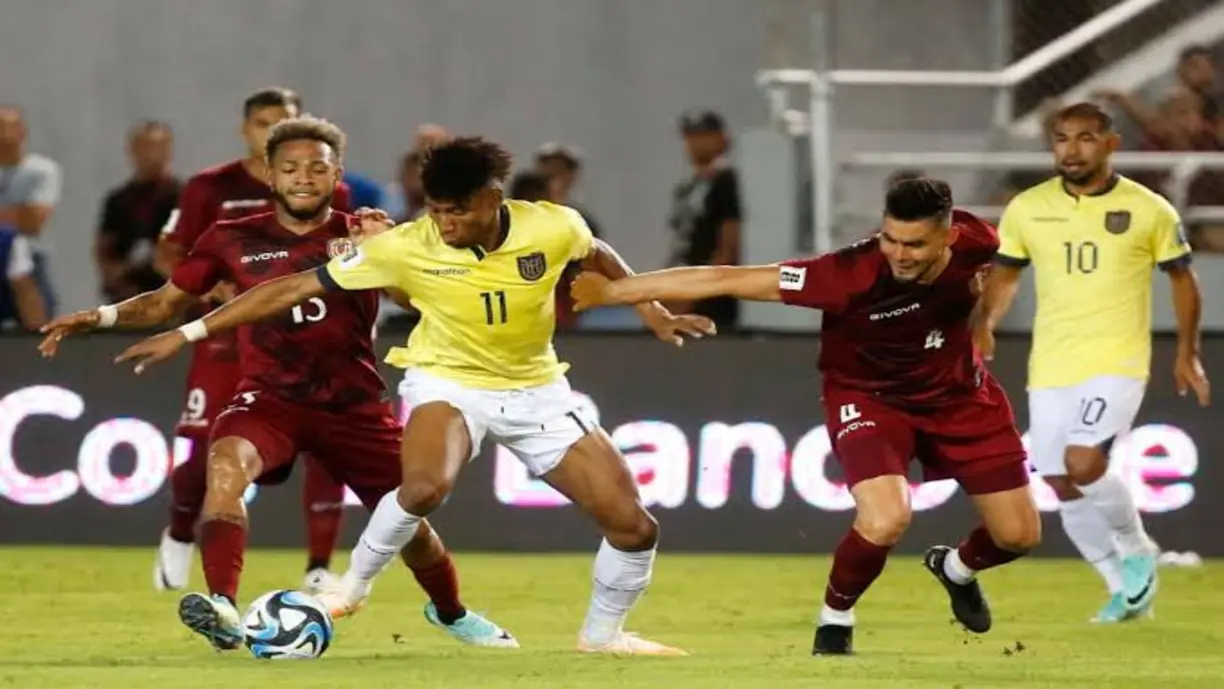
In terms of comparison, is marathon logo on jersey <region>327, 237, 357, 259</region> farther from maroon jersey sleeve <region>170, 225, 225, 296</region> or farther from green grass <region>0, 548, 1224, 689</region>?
green grass <region>0, 548, 1224, 689</region>

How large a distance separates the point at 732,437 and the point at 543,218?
5422 mm

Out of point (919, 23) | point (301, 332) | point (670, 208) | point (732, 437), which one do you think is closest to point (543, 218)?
point (301, 332)

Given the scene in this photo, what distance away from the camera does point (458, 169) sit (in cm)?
980

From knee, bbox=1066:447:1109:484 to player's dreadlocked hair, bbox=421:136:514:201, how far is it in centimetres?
360

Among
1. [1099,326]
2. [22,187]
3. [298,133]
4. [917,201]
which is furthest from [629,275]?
[22,187]

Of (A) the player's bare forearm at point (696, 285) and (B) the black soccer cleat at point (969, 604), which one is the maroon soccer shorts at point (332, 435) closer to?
(A) the player's bare forearm at point (696, 285)

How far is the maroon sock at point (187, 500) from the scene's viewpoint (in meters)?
13.2

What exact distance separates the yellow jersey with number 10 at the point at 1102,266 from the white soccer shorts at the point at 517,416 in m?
2.97

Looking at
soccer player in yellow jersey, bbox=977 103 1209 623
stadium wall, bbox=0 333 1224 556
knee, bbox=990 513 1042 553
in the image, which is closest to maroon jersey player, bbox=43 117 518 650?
knee, bbox=990 513 1042 553

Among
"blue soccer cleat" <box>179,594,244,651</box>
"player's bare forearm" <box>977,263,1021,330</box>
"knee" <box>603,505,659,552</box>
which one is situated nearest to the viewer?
"blue soccer cleat" <box>179,594,244,651</box>

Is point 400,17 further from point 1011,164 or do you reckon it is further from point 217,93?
point 1011,164

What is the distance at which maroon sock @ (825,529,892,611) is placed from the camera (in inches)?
400

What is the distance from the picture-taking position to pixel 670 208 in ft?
65.2

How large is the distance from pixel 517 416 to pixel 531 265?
1.72 feet
